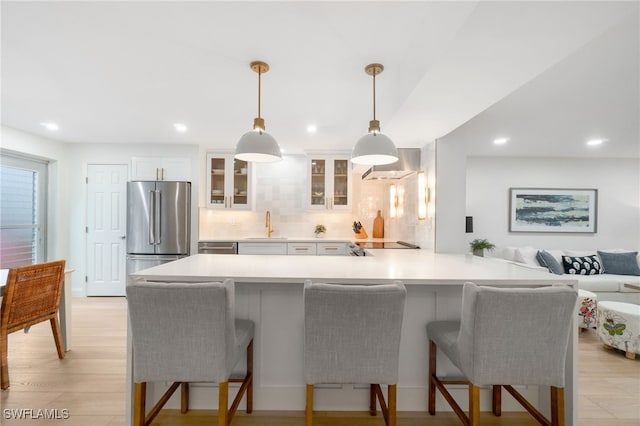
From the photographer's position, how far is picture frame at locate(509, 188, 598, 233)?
5.10 metres

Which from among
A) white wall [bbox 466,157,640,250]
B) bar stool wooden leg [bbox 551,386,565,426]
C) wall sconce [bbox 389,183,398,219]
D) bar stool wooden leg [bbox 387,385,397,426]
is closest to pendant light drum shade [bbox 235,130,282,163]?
bar stool wooden leg [bbox 387,385,397,426]

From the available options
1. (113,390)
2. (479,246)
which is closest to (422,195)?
(479,246)

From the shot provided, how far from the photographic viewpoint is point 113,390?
7.02ft

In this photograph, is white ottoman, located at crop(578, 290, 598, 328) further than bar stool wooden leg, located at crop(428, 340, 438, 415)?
Yes

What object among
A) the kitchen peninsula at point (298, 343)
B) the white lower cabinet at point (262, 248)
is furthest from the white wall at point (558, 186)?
the kitchen peninsula at point (298, 343)

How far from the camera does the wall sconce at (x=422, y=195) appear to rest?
3206 millimetres

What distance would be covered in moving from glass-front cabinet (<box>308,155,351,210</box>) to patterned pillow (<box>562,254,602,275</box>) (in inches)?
132

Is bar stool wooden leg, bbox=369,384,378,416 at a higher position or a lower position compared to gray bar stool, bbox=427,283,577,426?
lower

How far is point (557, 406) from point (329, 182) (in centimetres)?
370

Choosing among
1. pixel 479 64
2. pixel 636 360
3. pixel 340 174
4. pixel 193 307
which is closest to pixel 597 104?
pixel 479 64

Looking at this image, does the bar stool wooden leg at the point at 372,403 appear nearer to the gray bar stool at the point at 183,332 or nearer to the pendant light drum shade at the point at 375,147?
the gray bar stool at the point at 183,332

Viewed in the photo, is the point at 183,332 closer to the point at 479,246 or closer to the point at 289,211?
the point at 289,211

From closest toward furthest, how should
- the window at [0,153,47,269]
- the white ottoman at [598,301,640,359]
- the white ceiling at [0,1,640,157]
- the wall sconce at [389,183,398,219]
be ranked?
the white ceiling at [0,1,640,157]
the white ottoman at [598,301,640,359]
the window at [0,153,47,269]
the wall sconce at [389,183,398,219]

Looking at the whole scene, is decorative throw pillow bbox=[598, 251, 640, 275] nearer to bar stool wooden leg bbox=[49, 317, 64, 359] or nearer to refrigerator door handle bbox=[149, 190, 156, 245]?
refrigerator door handle bbox=[149, 190, 156, 245]
